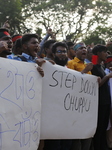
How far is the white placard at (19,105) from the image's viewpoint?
2.53m

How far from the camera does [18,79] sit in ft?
8.92

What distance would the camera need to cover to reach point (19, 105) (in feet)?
8.80

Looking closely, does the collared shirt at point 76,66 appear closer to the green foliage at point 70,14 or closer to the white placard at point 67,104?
the white placard at point 67,104

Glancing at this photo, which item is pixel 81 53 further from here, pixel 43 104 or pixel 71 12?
pixel 71 12

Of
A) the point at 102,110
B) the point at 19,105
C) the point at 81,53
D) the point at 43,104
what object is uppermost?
the point at 81,53

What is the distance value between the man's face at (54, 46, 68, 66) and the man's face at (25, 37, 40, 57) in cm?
62

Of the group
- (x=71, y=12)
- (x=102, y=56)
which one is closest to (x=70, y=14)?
(x=71, y=12)

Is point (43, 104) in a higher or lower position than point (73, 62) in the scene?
lower

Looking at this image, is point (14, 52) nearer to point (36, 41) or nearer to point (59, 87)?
point (36, 41)

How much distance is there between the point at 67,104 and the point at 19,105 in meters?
0.92

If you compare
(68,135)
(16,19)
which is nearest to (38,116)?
(68,135)

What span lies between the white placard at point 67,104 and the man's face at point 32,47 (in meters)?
0.22

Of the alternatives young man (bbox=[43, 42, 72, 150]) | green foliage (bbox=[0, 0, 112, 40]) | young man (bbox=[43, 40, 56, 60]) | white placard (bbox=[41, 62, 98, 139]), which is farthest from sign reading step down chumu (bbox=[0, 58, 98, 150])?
green foliage (bbox=[0, 0, 112, 40])

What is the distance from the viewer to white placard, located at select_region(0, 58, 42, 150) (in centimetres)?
253
